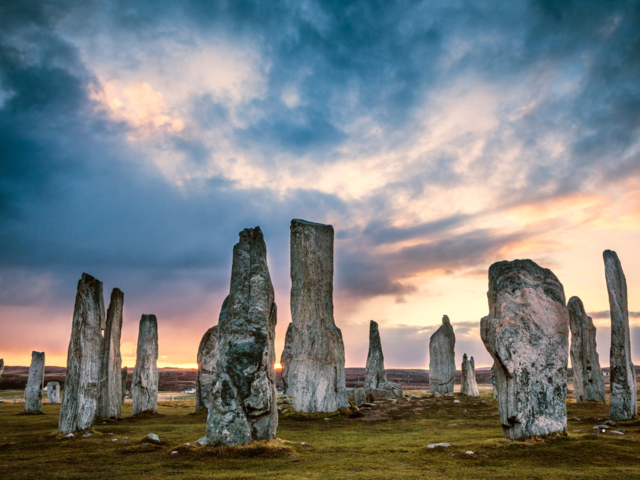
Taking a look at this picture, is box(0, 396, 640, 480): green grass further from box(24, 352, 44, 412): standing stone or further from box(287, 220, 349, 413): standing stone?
box(24, 352, 44, 412): standing stone

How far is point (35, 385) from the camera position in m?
22.2

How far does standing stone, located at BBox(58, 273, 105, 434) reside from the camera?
12.0 meters

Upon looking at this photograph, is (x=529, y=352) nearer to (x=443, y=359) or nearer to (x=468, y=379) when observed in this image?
(x=443, y=359)

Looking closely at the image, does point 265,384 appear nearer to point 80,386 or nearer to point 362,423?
point 80,386

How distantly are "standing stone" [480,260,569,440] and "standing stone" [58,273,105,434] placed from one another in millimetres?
10955

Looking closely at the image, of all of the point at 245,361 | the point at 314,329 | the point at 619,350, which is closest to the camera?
the point at 245,361

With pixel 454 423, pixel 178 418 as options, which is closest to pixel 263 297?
pixel 454 423

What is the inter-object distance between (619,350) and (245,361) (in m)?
12.0

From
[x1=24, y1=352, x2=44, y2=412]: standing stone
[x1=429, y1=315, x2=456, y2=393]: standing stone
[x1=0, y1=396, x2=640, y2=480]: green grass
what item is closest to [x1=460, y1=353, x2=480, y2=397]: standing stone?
[x1=429, y1=315, x2=456, y2=393]: standing stone

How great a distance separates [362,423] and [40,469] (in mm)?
10634

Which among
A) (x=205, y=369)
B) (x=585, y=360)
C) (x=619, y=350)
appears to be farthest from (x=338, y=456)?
(x=585, y=360)

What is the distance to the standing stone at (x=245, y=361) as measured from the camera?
9094 millimetres

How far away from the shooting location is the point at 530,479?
6.81m

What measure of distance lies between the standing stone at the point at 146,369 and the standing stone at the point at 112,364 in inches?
57.9
